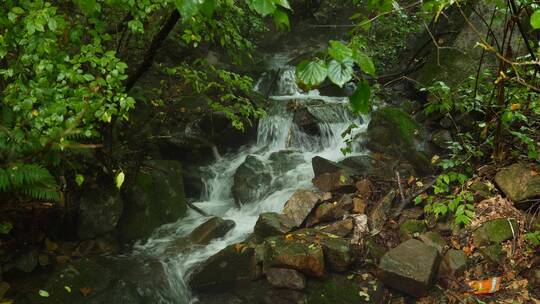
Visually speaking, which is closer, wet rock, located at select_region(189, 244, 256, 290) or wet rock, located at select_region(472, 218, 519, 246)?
wet rock, located at select_region(472, 218, 519, 246)

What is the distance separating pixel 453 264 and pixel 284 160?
432 cm

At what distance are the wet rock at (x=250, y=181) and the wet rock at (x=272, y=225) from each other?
4.89 ft

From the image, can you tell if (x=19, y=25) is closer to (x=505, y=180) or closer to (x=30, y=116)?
(x=30, y=116)

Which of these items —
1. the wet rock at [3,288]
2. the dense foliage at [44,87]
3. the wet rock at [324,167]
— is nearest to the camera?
the dense foliage at [44,87]

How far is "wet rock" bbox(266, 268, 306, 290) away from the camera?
4891mm

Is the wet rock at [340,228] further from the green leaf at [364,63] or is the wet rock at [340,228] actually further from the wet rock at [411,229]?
the green leaf at [364,63]

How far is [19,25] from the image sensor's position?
3543mm

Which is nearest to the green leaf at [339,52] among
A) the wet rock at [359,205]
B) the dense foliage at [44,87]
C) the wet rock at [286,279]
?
the dense foliage at [44,87]

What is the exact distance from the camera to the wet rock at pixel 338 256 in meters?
5.07

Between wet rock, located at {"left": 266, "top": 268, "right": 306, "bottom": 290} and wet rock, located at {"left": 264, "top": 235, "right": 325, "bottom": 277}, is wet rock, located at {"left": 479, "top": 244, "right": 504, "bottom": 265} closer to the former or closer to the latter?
wet rock, located at {"left": 264, "top": 235, "right": 325, "bottom": 277}

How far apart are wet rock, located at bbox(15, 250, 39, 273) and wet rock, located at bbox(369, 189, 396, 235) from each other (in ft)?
14.3

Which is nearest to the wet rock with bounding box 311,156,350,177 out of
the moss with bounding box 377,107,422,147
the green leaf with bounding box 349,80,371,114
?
the moss with bounding box 377,107,422,147

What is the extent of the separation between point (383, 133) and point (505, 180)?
2.86 meters

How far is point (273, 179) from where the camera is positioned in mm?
7758
